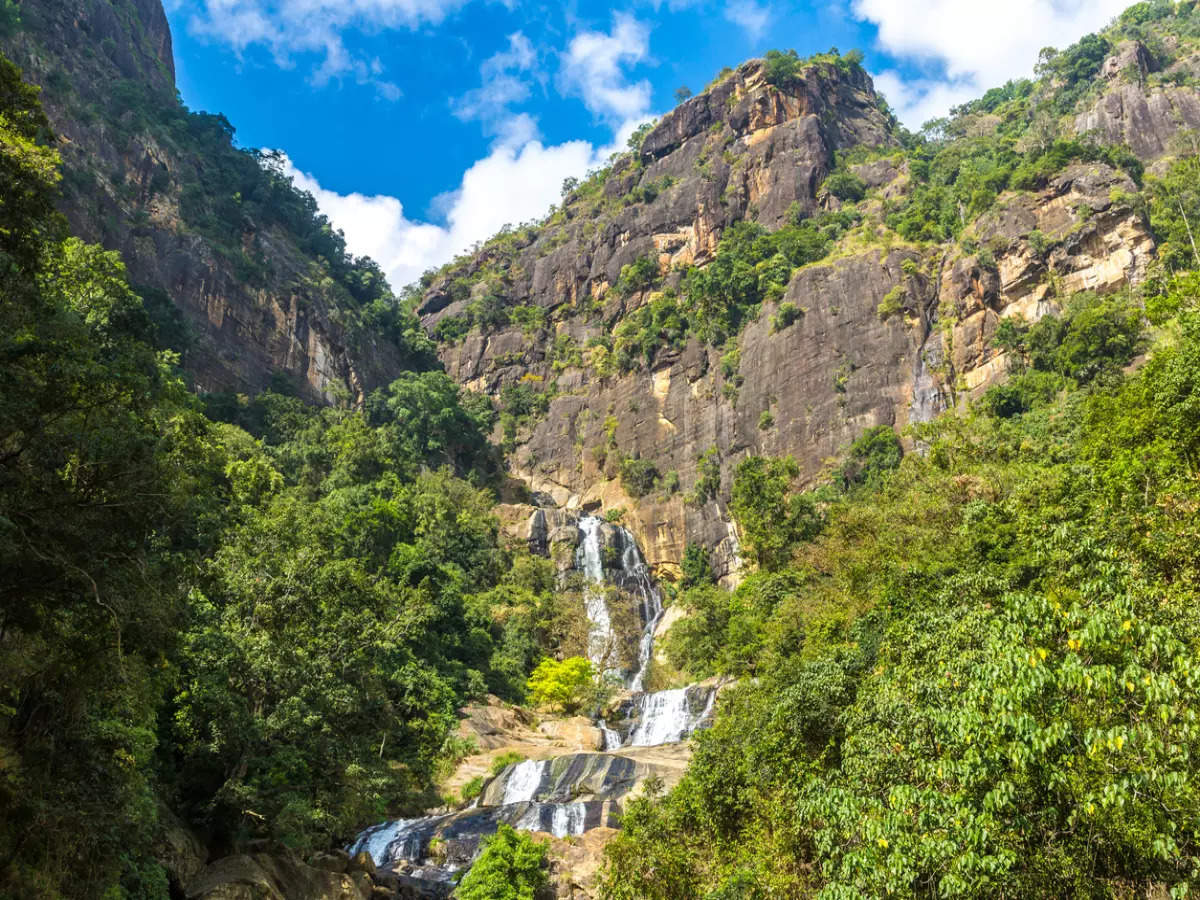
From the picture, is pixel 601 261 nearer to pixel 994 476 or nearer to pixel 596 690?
pixel 596 690

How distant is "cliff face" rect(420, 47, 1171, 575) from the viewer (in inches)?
1882

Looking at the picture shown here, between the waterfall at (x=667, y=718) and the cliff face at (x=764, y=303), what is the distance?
48.6 feet

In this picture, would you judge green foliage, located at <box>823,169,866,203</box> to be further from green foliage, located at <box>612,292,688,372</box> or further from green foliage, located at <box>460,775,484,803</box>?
green foliage, located at <box>460,775,484,803</box>

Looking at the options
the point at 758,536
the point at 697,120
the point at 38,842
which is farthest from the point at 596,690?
the point at 697,120

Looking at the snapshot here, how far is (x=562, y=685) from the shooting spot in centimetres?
3669

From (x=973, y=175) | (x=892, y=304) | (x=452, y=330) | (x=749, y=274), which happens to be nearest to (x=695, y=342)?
(x=749, y=274)

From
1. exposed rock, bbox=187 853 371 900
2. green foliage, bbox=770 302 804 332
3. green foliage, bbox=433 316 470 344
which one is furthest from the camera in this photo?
green foliage, bbox=433 316 470 344

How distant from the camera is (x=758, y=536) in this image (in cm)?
3903

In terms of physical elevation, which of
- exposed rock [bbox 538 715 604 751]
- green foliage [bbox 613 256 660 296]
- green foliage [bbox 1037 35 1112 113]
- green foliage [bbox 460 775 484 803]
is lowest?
green foliage [bbox 460 775 484 803]

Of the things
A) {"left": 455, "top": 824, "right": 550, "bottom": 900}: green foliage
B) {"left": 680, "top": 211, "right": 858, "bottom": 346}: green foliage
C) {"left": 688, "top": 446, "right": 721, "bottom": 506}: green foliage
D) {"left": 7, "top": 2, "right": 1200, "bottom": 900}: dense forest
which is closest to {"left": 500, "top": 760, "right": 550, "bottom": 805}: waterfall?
{"left": 7, "top": 2, "right": 1200, "bottom": 900}: dense forest

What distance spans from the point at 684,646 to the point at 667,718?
448 centimetres

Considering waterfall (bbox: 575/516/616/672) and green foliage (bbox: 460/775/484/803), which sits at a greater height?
waterfall (bbox: 575/516/616/672)

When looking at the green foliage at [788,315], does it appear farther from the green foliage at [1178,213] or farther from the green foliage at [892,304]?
the green foliage at [1178,213]

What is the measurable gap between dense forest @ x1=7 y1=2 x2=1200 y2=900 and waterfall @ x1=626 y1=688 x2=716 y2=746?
207cm
